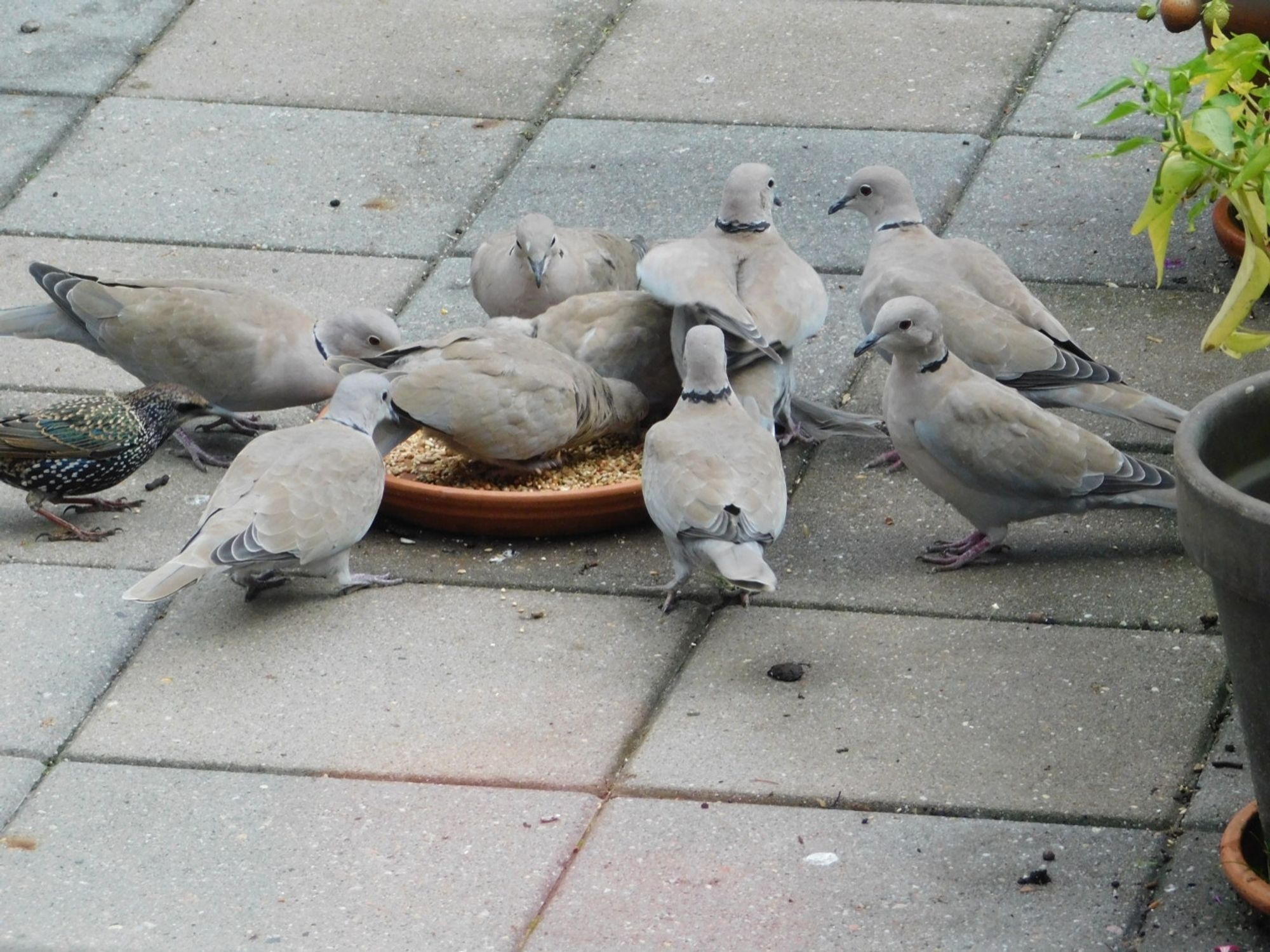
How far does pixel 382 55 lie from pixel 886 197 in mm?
3130

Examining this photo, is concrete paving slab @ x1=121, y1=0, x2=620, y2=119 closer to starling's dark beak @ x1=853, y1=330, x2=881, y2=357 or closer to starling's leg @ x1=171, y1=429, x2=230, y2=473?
starling's leg @ x1=171, y1=429, x2=230, y2=473

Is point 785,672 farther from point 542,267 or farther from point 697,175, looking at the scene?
point 697,175

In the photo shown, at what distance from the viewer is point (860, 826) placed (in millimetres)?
3961

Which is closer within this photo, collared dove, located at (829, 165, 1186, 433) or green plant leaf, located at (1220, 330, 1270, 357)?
green plant leaf, located at (1220, 330, 1270, 357)

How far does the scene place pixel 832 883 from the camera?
3.78 metres

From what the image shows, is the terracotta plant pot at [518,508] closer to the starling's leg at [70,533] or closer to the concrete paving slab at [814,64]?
the starling's leg at [70,533]

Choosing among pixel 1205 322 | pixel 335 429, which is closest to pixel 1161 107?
pixel 335 429

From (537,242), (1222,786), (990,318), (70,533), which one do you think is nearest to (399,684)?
(70,533)

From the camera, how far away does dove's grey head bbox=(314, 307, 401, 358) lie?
18.3 ft

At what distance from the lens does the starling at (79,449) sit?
→ 5.10 m

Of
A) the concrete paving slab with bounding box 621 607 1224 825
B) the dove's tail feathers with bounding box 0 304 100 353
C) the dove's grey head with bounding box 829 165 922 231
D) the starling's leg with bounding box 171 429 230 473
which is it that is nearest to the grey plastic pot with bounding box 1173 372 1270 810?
the concrete paving slab with bounding box 621 607 1224 825

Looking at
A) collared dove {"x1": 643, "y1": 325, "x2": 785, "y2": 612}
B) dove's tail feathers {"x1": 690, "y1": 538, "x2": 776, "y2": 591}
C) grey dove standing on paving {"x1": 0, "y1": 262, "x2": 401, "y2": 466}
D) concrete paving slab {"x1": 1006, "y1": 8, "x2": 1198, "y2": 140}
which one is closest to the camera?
dove's tail feathers {"x1": 690, "y1": 538, "x2": 776, "y2": 591}

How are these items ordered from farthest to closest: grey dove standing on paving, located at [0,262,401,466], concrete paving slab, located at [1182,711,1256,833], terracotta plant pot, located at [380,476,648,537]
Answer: grey dove standing on paving, located at [0,262,401,466] → terracotta plant pot, located at [380,476,648,537] → concrete paving slab, located at [1182,711,1256,833]

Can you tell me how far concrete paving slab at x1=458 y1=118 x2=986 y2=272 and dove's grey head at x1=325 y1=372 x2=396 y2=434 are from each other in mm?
1756
